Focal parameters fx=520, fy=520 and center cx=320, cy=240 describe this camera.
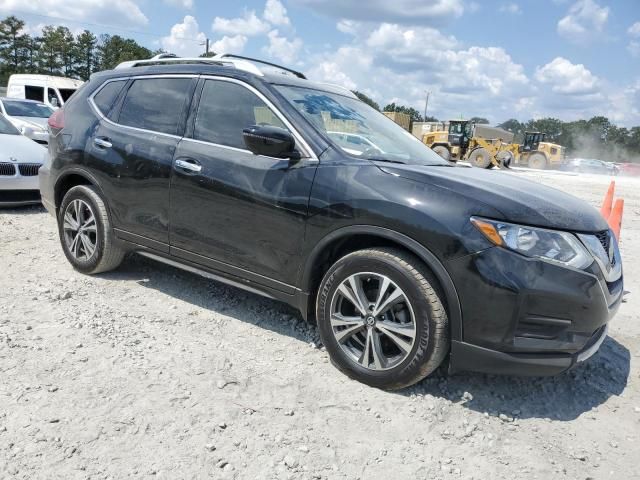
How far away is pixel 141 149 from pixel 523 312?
2918mm

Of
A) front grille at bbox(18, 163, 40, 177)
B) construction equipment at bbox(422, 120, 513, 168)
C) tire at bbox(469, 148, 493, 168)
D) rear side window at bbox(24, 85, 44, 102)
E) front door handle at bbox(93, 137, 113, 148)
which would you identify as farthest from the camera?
construction equipment at bbox(422, 120, 513, 168)

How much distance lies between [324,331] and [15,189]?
19.1 feet

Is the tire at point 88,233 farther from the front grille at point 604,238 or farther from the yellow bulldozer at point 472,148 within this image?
the yellow bulldozer at point 472,148

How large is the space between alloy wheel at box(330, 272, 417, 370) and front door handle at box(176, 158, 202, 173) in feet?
4.44

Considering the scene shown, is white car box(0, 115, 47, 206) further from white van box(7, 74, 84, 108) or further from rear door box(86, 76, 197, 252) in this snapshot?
white van box(7, 74, 84, 108)

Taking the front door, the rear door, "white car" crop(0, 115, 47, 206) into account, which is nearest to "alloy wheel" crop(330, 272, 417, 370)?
the front door

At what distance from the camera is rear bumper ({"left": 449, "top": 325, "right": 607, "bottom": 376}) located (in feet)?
8.75

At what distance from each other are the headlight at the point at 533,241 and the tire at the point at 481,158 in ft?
78.3

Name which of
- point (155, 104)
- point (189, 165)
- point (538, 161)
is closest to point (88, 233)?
point (155, 104)

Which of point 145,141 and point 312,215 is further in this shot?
point 145,141

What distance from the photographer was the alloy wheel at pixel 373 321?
287 cm

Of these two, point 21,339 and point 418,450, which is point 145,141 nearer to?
point 21,339

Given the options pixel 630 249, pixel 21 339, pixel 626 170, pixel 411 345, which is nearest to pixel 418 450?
pixel 411 345

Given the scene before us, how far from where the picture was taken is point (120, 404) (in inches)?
106
